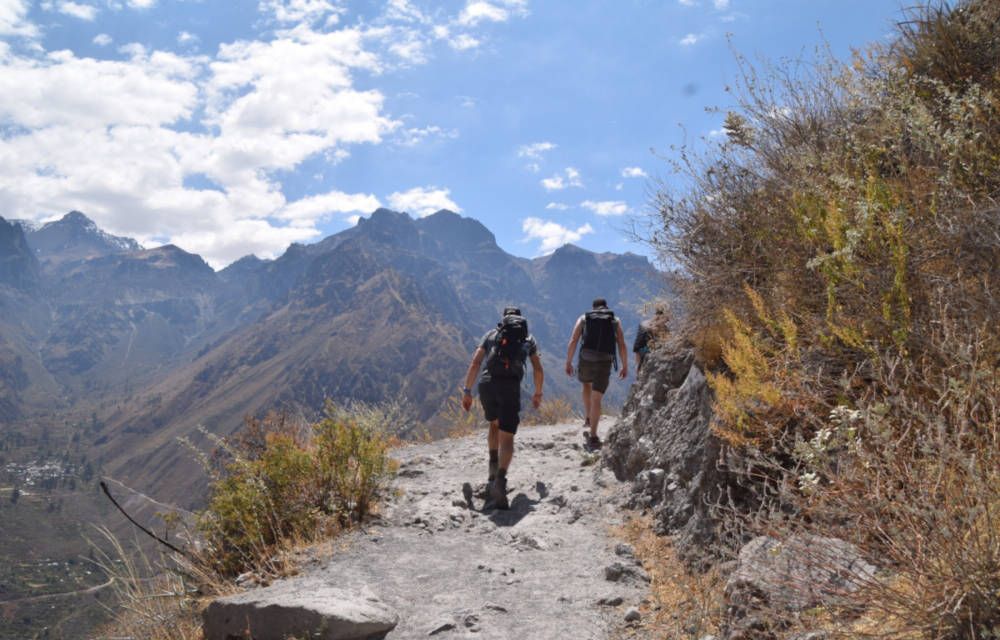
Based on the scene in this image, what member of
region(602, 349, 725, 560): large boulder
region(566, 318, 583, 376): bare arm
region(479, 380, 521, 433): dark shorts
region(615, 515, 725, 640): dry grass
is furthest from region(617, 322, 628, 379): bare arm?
region(615, 515, 725, 640): dry grass

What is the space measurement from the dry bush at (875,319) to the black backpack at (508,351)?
2.04m

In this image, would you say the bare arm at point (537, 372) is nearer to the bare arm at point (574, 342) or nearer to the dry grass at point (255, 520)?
the bare arm at point (574, 342)

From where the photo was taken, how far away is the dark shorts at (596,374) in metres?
10.3

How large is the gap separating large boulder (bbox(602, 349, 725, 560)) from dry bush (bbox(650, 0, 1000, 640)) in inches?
13.7

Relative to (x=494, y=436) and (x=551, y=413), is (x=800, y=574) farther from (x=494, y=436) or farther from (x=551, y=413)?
(x=551, y=413)

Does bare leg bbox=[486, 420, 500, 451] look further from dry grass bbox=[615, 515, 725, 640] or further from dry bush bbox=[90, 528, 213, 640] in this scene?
dry bush bbox=[90, 528, 213, 640]

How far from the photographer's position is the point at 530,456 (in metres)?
10.5

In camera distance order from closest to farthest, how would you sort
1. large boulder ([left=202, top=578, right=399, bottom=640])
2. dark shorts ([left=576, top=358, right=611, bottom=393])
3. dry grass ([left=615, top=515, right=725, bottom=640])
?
dry grass ([left=615, top=515, right=725, bottom=640])
large boulder ([left=202, top=578, right=399, bottom=640])
dark shorts ([left=576, top=358, right=611, bottom=393])

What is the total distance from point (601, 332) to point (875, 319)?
650 centimetres

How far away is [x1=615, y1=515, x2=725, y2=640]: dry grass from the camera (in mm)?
3625

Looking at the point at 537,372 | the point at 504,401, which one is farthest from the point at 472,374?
the point at 537,372

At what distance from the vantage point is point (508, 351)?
26.5 feet

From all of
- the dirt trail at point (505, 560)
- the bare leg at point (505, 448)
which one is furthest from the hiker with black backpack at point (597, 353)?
the bare leg at point (505, 448)

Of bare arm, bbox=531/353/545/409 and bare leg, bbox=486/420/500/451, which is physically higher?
bare arm, bbox=531/353/545/409
